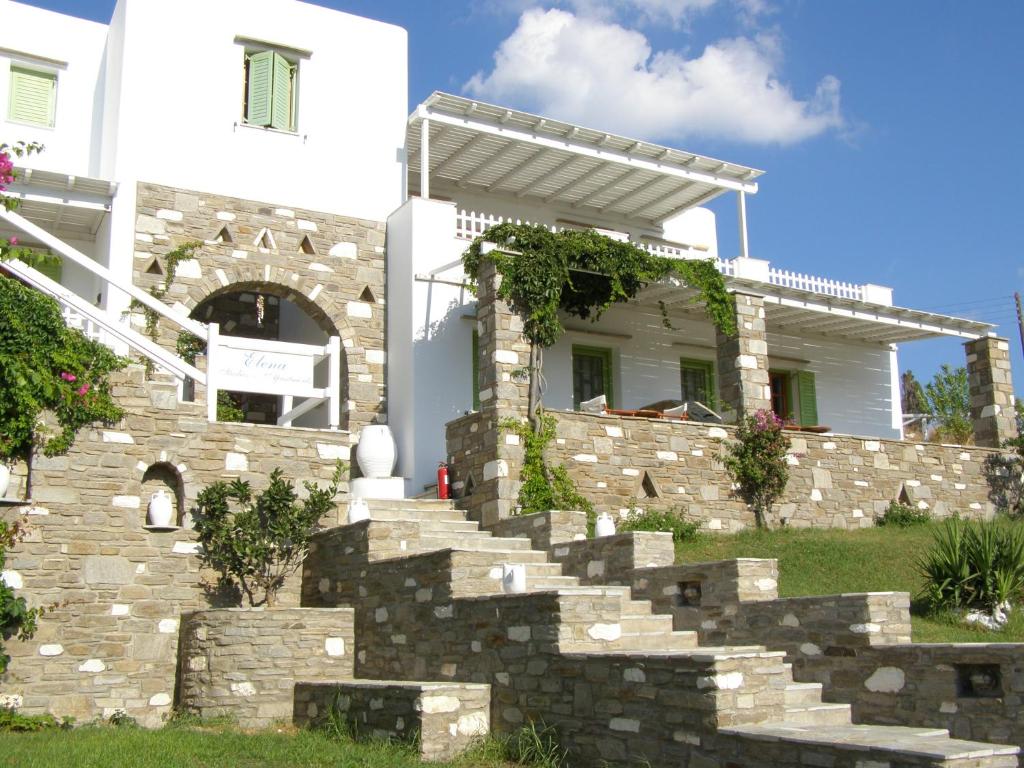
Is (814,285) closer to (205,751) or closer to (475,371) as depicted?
(475,371)

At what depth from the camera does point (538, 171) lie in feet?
56.4

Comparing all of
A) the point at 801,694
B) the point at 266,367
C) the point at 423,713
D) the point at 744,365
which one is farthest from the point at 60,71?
the point at 801,694

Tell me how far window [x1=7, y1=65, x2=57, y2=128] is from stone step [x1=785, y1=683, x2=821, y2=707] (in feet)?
40.1

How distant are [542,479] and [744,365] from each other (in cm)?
442

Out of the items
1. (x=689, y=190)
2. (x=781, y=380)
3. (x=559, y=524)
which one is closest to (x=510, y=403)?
(x=559, y=524)

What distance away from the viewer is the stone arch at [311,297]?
14117mm

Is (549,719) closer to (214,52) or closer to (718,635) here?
(718,635)

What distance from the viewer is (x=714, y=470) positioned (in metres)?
14.4

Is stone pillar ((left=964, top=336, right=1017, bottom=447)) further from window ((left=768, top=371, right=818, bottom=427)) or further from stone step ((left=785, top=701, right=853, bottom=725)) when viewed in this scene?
stone step ((left=785, top=701, right=853, bottom=725))

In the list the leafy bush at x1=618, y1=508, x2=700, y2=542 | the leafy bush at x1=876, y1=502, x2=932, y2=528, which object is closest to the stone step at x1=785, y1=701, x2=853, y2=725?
the leafy bush at x1=618, y1=508, x2=700, y2=542

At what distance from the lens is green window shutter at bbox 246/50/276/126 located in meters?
14.9

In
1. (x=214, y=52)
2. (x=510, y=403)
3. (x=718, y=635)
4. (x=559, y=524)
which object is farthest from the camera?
(x=214, y=52)

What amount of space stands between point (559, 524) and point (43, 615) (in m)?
4.93

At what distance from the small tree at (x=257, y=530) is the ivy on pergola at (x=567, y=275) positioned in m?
3.14
